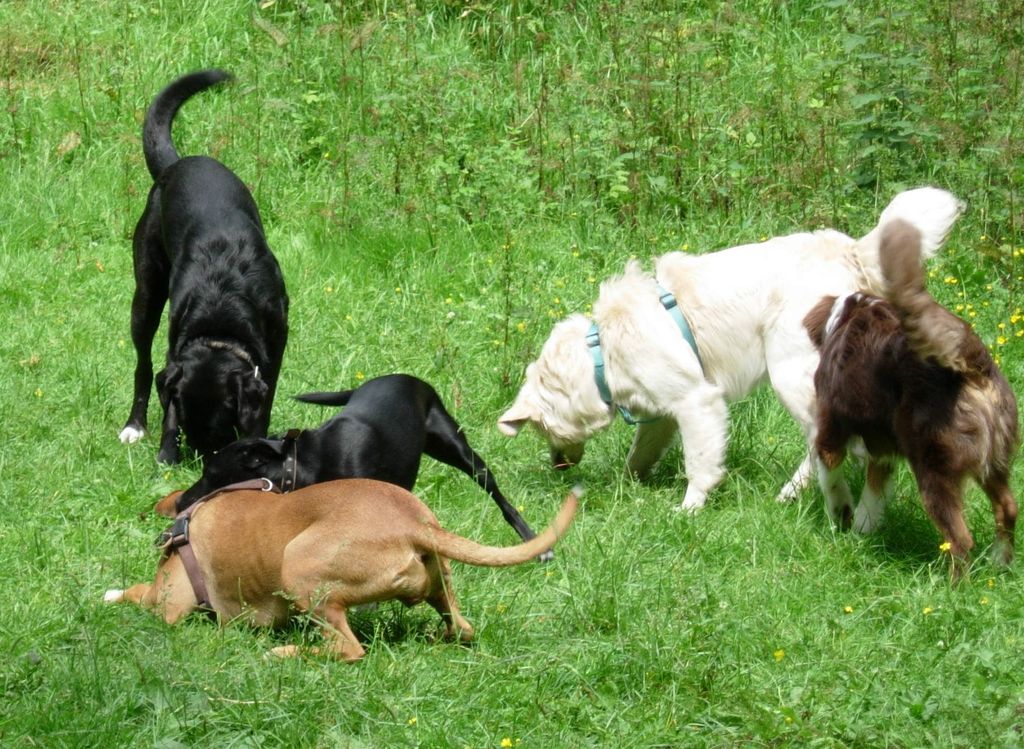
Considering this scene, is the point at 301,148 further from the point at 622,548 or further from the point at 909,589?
the point at 909,589

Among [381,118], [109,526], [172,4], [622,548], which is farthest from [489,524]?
[172,4]

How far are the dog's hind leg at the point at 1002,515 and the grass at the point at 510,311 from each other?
0.09m

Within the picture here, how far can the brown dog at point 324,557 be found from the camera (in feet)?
14.3

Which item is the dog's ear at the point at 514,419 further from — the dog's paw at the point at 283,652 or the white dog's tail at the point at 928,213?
the dog's paw at the point at 283,652

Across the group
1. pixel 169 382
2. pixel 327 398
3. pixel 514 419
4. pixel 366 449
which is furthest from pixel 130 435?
pixel 514 419

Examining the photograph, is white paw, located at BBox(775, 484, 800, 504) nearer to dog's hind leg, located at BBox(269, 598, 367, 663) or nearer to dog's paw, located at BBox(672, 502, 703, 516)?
dog's paw, located at BBox(672, 502, 703, 516)

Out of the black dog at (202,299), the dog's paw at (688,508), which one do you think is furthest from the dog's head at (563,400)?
the black dog at (202,299)

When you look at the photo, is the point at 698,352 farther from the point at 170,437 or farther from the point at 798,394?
the point at 170,437

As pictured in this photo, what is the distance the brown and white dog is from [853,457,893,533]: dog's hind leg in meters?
0.07

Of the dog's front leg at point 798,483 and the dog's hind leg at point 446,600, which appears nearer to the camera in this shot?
the dog's hind leg at point 446,600

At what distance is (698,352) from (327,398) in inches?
68.5

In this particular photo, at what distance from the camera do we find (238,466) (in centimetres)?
526

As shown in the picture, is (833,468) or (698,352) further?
(698,352)

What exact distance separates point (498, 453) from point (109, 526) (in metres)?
1.94
